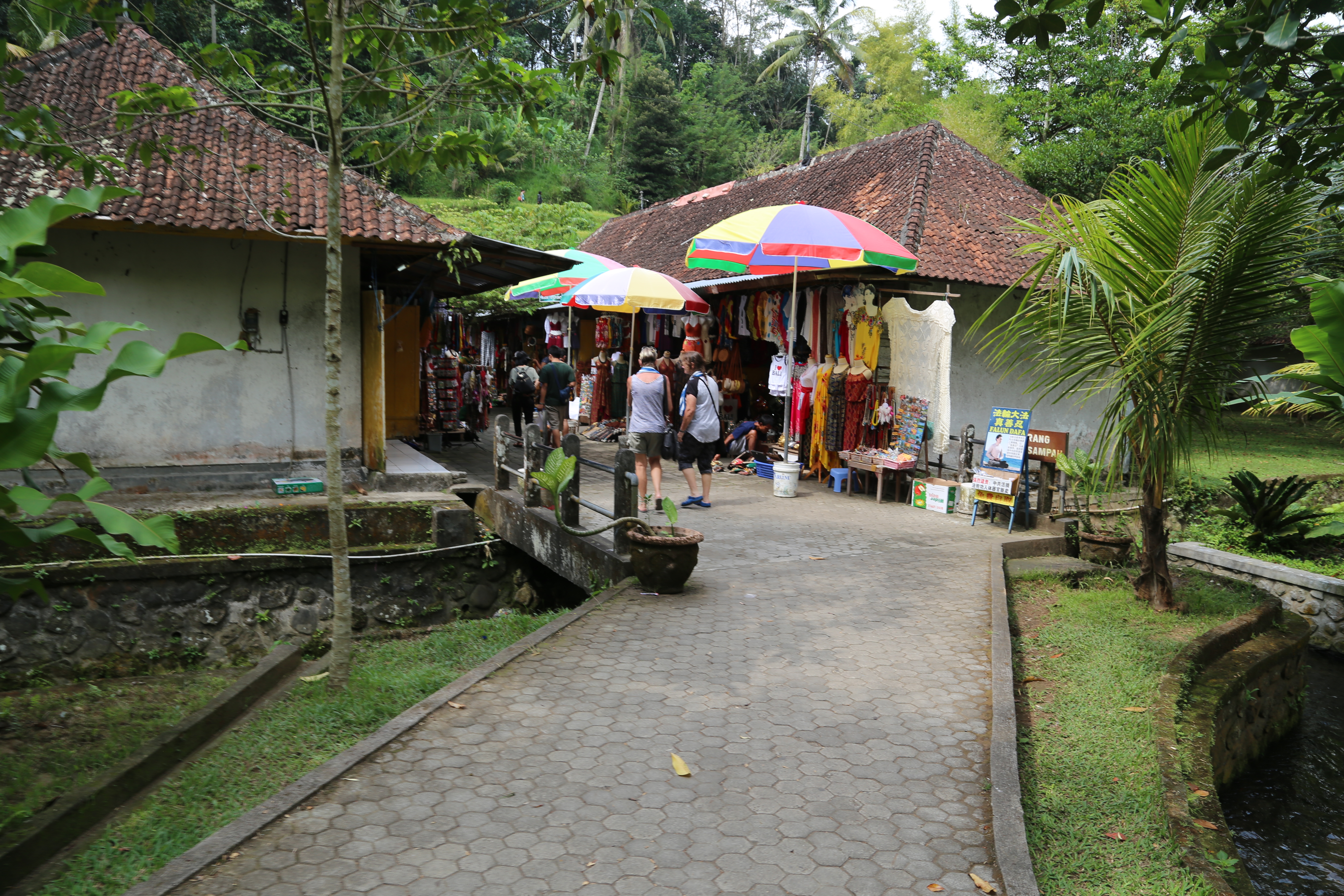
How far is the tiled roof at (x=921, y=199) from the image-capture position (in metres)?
12.1

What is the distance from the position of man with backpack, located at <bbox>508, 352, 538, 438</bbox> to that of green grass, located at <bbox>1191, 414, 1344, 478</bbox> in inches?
394

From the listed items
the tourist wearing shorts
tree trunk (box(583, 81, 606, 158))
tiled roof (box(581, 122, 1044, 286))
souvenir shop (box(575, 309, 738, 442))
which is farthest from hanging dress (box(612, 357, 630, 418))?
tree trunk (box(583, 81, 606, 158))

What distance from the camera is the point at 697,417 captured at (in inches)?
396

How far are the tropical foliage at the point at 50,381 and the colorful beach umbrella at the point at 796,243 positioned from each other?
6946mm

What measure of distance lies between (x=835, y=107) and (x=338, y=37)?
1383 inches

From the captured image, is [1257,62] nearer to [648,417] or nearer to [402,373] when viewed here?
[648,417]

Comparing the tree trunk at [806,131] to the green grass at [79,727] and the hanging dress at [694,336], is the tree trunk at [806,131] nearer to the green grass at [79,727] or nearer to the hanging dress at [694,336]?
the hanging dress at [694,336]

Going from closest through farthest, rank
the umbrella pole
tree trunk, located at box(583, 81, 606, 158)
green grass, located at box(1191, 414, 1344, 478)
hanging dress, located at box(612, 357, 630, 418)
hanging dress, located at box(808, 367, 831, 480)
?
the umbrella pole, hanging dress, located at box(808, 367, 831, 480), green grass, located at box(1191, 414, 1344, 478), hanging dress, located at box(612, 357, 630, 418), tree trunk, located at box(583, 81, 606, 158)

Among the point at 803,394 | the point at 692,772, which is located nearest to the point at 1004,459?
the point at 803,394

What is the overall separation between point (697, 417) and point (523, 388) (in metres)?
5.18

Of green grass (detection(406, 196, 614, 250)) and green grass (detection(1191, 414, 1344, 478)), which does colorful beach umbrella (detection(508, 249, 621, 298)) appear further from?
green grass (detection(406, 196, 614, 250))

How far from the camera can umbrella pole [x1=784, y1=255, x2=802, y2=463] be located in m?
10.5

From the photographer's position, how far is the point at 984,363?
42.0ft

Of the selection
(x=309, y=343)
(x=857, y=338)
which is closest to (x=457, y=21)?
(x=309, y=343)
